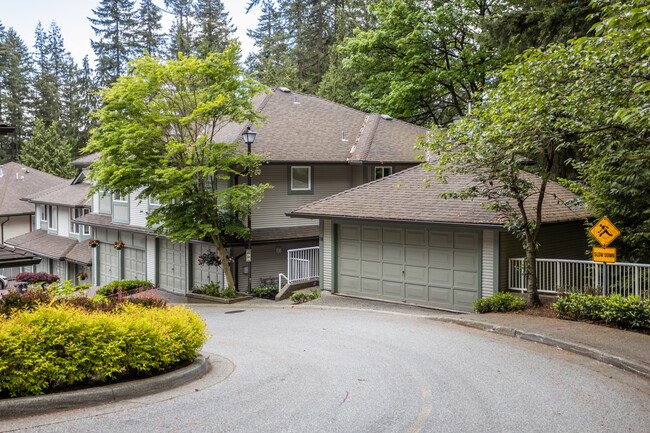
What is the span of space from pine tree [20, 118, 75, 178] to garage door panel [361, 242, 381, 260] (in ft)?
146

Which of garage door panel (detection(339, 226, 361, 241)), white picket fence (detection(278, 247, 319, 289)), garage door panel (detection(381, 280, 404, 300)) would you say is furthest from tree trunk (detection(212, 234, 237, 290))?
garage door panel (detection(381, 280, 404, 300))

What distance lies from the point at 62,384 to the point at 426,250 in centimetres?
1236

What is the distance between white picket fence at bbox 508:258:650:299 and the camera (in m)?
13.3

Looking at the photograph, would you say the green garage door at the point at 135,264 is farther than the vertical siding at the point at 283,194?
Yes

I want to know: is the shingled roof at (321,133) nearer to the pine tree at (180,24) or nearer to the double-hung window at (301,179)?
the double-hung window at (301,179)

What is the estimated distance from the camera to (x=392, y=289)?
720 inches

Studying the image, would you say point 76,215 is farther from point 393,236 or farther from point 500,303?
point 500,303

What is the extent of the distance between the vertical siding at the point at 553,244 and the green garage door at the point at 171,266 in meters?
14.6

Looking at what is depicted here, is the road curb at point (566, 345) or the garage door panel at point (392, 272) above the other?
the garage door panel at point (392, 272)

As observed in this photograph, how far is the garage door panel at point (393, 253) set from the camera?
18.1 m

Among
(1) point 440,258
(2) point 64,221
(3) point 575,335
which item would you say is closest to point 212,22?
(2) point 64,221

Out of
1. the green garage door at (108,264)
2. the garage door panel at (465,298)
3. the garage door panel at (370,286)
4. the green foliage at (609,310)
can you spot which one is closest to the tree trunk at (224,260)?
the garage door panel at (370,286)

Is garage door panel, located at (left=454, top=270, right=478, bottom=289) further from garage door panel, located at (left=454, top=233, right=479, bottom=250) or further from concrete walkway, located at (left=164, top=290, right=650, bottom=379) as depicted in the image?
concrete walkway, located at (left=164, top=290, right=650, bottom=379)

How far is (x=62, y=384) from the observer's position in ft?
22.9
